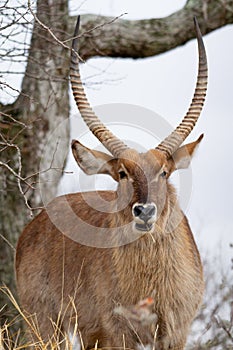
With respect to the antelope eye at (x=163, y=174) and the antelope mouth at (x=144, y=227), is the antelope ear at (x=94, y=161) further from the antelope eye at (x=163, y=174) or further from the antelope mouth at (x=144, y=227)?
the antelope mouth at (x=144, y=227)

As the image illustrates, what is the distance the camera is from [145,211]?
6035 millimetres

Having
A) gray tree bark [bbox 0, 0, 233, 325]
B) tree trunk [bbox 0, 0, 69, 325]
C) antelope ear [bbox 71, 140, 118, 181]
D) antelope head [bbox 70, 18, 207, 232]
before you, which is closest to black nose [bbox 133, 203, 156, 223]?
antelope head [bbox 70, 18, 207, 232]

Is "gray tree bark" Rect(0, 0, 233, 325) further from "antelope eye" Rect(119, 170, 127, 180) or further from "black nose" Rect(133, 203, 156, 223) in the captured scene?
"black nose" Rect(133, 203, 156, 223)

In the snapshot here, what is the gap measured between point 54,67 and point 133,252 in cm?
418

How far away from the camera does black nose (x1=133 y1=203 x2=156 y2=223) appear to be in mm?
6037

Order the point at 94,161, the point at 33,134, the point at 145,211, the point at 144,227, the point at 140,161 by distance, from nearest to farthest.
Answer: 1. the point at 145,211
2. the point at 144,227
3. the point at 140,161
4. the point at 94,161
5. the point at 33,134

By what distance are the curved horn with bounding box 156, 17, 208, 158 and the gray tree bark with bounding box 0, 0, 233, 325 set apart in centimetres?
310

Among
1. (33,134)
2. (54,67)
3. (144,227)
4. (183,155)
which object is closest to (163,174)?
(183,155)

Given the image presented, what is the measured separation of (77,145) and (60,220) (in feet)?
3.90

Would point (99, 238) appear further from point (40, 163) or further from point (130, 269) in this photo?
point (40, 163)

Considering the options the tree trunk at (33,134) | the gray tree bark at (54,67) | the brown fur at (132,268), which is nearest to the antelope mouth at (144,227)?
the brown fur at (132,268)

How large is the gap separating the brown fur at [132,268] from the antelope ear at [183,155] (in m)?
0.01

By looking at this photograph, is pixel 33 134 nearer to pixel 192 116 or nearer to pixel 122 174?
pixel 192 116

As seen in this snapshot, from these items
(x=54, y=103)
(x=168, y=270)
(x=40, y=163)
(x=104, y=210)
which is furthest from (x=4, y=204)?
(x=168, y=270)
